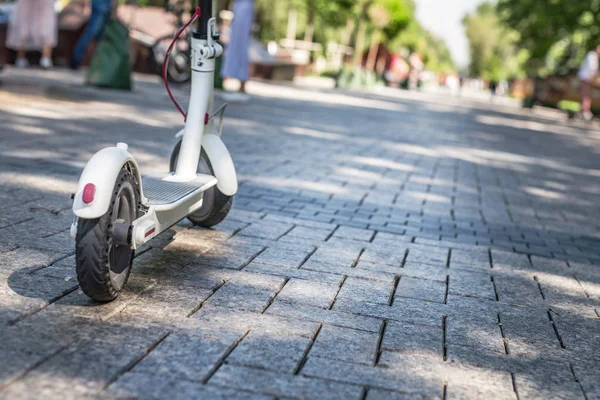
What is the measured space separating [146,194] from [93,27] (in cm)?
1531

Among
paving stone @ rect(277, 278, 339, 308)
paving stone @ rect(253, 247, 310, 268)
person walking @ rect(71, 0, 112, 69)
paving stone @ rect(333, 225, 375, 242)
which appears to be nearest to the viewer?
paving stone @ rect(277, 278, 339, 308)

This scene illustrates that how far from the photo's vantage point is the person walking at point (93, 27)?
1767 centimetres

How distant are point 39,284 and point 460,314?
Result: 6.00ft

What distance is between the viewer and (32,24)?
52.3ft

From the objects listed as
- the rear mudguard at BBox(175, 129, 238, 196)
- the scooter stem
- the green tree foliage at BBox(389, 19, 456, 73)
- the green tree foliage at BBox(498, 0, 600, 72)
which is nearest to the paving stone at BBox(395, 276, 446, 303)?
the rear mudguard at BBox(175, 129, 238, 196)

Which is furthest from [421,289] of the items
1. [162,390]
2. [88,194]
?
[162,390]

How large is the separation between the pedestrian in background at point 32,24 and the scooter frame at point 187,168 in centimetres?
1214

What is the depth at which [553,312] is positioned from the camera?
4.07 metres

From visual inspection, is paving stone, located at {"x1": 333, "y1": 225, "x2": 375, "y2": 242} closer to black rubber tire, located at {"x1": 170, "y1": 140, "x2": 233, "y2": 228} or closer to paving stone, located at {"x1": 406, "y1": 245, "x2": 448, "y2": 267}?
paving stone, located at {"x1": 406, "y1": 245, "x2": 448, "y2": 267}

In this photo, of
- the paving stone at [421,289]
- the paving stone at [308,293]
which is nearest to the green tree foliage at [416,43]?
the paving stone at [421,289]

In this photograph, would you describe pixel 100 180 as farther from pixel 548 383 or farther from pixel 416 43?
pixel 416 43

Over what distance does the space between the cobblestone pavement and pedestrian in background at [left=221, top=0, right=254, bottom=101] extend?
7211 mm

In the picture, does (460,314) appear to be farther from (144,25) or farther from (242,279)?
(144,25)

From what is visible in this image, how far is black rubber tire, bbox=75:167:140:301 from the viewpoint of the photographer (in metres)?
3.19
